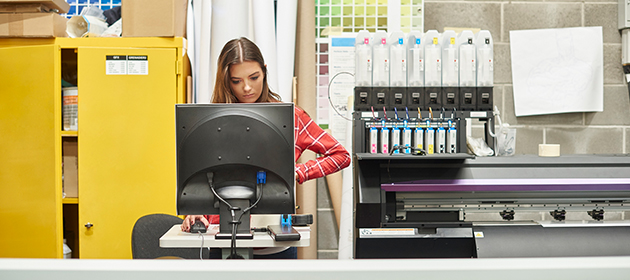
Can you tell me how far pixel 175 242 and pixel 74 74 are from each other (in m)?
2.20

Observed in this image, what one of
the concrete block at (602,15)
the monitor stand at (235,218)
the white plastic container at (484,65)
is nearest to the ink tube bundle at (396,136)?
the white plastic container at (484,65)

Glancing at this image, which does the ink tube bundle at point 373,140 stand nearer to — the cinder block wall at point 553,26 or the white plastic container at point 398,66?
the white plastic container at point 398,66

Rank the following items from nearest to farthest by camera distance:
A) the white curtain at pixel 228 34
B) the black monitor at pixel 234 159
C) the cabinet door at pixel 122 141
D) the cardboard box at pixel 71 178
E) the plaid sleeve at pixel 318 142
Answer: the black monitor at pixel 234 159 → the plaid sleeve at pixel 318 142 → the cabinet door at pixel 122 141 → the cardboard box at pixel 71 178 → the white curtain at pixel 228 34

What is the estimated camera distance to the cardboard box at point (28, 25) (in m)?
2.55

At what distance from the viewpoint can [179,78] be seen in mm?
2562

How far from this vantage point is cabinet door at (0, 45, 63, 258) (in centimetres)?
Answer: 254

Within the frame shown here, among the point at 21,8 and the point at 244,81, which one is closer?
the point at 244,81

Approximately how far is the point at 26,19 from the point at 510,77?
3.02m

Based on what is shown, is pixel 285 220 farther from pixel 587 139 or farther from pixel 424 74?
pixel 587 139

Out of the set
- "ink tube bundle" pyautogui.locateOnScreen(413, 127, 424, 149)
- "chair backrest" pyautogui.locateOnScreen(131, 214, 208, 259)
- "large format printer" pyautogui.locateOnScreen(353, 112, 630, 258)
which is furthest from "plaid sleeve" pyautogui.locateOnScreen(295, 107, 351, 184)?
"chair backrest" pyautogui.locateOnScreen(131, 214, 208, 259)

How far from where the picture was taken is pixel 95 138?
2543mm

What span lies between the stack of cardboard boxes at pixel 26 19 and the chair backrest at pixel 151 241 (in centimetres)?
130

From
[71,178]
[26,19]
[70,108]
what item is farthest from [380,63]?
[26,19]

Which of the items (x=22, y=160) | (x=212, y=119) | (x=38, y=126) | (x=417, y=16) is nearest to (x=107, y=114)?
(x=38, y=126)
